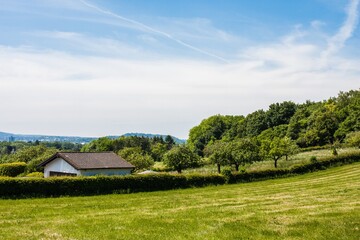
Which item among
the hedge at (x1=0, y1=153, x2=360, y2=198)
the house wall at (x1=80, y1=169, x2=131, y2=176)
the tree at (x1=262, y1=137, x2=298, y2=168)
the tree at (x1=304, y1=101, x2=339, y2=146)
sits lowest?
the hedge at (x1=0, y1=153, x2=360, y2=198)

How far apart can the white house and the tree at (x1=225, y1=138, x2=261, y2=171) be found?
67.7 ft

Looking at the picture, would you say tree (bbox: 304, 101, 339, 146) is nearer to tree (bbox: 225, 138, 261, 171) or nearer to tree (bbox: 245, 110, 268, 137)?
tree (bbox: 245, 110, 268, 137)

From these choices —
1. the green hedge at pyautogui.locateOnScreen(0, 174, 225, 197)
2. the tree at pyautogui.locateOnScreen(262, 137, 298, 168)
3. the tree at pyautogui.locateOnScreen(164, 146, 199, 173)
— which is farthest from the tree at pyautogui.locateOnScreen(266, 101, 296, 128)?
the green hedge at pyautogui.locateOnScreen(0, 174, 225, 197)

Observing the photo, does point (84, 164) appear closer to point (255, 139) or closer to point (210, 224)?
point (210, 224)

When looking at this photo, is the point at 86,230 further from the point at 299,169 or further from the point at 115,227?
the point at 299,169

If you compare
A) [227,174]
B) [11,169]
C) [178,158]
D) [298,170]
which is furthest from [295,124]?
[11,169]

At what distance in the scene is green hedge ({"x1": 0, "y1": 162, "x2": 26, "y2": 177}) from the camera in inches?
1957

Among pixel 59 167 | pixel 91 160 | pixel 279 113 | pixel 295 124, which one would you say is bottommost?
pixel 59 167

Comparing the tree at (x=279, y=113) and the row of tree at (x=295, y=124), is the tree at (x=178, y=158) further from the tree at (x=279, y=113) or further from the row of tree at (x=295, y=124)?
the tree at (x=279, y=113)

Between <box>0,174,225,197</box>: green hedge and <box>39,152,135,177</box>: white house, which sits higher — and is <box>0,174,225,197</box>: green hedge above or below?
below

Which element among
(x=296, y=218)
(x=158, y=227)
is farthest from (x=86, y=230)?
(x=296, y=218)

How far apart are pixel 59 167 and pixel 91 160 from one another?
11.4ft

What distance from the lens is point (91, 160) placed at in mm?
38875

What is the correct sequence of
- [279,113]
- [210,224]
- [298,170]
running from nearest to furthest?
[210,224] < [298,170] < [279,113]
